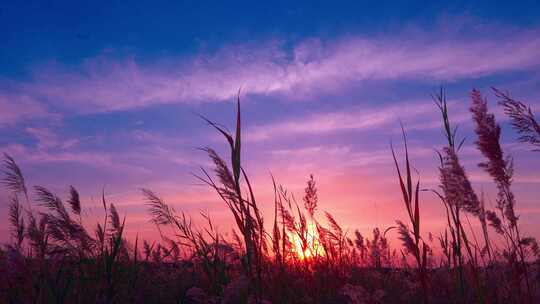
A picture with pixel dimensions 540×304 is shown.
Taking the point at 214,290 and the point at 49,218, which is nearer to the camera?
the point at 214,290

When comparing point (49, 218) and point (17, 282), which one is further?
point (49, 218)

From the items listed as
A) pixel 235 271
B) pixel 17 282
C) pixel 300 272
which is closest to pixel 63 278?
pixel 17 282

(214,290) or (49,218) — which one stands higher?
(49,218)

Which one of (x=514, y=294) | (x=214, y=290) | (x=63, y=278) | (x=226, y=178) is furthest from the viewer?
(x=63, y=278)

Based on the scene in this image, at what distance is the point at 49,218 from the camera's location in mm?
5094

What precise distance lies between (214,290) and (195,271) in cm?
181

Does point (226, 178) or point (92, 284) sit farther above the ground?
point (226, 178)

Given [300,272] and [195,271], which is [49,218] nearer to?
[195,271]

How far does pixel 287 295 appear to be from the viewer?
4.04m

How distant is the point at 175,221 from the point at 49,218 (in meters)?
1.38

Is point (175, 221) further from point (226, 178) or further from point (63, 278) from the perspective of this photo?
point (226, 178)

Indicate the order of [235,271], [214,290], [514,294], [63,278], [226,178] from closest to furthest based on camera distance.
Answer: [226,178] < [514,294] < [214,290] < [63,278] < [235,271]

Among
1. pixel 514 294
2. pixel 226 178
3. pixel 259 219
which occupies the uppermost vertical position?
pixel 226 178

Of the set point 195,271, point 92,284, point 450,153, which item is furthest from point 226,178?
point 195,271
